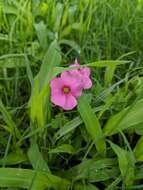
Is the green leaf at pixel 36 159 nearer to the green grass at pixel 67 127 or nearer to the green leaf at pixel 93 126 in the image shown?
the green grass at pixel 67 127

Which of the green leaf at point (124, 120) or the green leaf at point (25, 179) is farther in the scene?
the green leaf at point (124, 120)

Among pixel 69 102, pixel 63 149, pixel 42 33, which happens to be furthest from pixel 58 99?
pixel 42 33

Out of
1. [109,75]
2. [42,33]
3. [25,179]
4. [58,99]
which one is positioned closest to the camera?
[25,179]

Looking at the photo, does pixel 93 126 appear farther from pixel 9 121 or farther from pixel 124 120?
pixel 9 121

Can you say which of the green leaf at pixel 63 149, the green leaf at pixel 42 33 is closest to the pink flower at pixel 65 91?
the green leaf at pixel 63 149

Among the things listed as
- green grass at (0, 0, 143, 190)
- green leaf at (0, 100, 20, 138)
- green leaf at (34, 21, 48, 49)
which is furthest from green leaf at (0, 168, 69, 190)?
green leaf at (34, 21, 48, 49)

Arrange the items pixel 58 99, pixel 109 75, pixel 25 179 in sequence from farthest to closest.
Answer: pixel 109 75 → pixel 58 99 → pixel 25 179

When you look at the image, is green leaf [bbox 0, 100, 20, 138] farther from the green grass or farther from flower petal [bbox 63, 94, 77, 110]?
flower petal [bbox 63, 94, 77, 110]
